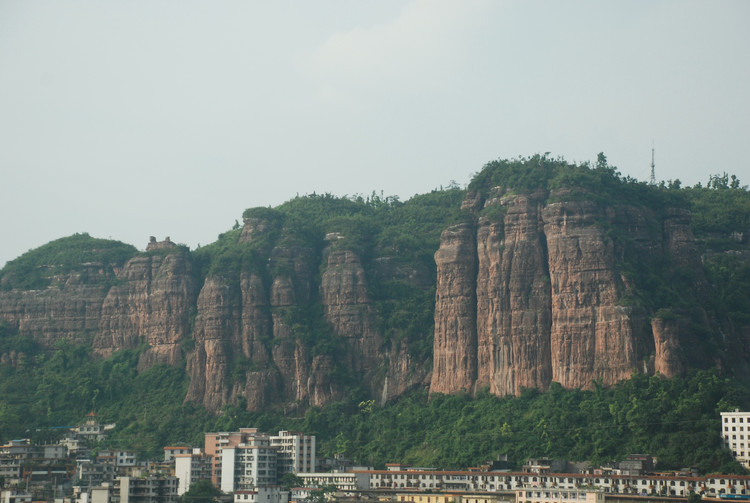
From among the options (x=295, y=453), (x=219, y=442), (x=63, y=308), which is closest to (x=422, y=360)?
(x=295, y=453)

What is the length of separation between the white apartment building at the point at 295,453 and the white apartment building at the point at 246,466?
1170mm

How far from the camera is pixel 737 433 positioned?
4016 inches

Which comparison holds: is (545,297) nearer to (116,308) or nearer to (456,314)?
(456,314)

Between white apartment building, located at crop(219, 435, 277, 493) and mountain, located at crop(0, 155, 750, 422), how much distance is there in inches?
709

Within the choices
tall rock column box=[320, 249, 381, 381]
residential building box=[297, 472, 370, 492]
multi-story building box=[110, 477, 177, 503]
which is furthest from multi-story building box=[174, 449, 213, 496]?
tall rock column box=[320, 249, 381, 381]

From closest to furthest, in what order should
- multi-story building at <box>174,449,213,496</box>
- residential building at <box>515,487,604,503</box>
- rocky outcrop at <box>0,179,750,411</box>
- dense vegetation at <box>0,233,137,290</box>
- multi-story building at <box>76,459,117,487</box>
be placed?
1. residential building at <box>515,487,604,503</box>
2. multi-story building at <box>76,459,117,487</box>
3. multi-story building at <box>174,449,213,496</box>
4. rocky outcrop at <box>0,179,750,411</box>
5. dense vegetation at <box>0,233,137,290</box>

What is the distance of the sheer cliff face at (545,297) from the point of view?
115 metres

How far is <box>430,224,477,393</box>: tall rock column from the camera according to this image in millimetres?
126688

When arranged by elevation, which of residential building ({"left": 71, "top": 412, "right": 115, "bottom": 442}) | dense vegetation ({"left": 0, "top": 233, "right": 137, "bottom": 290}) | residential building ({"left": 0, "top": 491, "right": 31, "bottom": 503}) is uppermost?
dense vegetation ({"left": 0, "top": 233, "right": 137, "bottom": 290})

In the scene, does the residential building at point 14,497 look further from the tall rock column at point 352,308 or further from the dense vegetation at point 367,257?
the tall rock column at point 352,308

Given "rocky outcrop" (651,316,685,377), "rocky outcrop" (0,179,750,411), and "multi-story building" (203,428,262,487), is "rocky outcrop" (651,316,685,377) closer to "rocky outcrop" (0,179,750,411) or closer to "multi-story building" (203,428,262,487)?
"rocky outcrop" (0,179,750,411)

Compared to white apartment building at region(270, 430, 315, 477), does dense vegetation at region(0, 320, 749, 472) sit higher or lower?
higher

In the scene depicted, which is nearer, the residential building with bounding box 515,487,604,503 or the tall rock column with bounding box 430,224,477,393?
the residential building with bounding box 515,487,604,503

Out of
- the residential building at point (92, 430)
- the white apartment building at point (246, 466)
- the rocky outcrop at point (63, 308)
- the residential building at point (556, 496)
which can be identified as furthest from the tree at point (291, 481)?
the rocky outcrop at point (63, 308)
